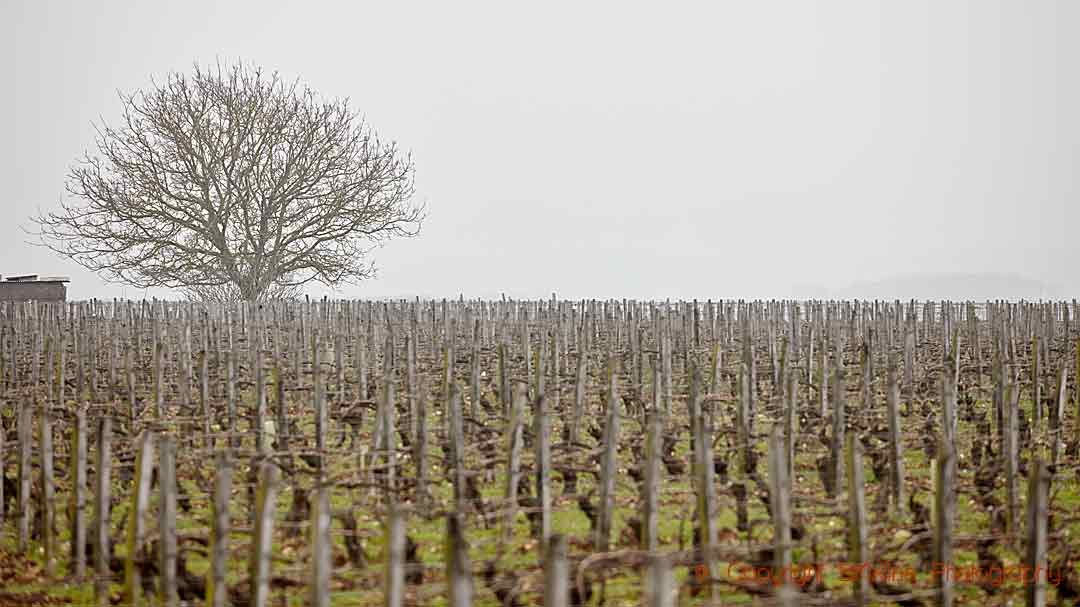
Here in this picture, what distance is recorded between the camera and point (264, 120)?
31.8 meters

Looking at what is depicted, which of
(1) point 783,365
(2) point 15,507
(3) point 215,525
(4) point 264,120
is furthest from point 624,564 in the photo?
(4) point 264,120

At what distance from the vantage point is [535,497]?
8492mm

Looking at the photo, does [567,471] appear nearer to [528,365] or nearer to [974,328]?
[528,365]

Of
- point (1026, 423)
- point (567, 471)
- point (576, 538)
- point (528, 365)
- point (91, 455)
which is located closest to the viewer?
point (576, 538)

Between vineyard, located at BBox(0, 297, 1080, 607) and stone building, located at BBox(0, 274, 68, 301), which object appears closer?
vineyard, located at BBox(0, 297, 1080, 607)

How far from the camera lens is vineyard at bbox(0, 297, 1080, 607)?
6035 mm

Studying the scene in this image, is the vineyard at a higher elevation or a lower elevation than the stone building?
lower

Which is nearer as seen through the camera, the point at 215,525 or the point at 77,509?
the point at 215,525

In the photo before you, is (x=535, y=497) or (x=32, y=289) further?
(x=32, y=289)

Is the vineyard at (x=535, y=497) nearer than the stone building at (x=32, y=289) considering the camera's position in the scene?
Yes

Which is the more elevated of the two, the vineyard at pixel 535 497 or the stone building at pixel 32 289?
the stone building at pixel 32 289

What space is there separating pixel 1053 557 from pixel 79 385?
984 cm

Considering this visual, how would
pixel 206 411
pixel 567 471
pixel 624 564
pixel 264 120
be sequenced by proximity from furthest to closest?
pixel 264 120, pixel 206 411, pixel 567 471, pixel 624 564

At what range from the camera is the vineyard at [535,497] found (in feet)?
19.8
